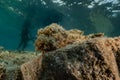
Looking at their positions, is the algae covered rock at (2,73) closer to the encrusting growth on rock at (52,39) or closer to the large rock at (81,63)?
the encrusting growth on rock at (52,39)

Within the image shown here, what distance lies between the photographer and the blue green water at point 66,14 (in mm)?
19672

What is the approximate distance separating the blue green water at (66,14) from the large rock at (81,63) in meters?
15.0

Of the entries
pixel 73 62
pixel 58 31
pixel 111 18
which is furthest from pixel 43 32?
pixel 111 18

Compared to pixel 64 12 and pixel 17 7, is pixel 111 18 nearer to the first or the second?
pixel 64 12

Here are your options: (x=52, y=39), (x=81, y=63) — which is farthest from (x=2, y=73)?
(x=81, y=63)

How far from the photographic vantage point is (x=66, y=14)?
2250 centimetres

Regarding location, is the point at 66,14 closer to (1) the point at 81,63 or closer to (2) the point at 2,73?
(2) the point at 2,73

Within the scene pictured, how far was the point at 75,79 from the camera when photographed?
10.0ft

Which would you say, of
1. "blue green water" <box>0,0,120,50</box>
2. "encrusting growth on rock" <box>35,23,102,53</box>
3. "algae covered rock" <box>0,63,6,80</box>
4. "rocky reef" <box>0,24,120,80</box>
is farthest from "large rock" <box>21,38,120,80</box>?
"blue green water" <box>0,0,120,50</box>

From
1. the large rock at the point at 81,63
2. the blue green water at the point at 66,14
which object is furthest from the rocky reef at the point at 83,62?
the blue green water at the point at 66,14

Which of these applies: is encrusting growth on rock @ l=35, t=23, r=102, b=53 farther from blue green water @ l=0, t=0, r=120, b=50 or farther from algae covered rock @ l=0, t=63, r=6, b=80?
blue green water @ l=0, t=0, r=120, b=50

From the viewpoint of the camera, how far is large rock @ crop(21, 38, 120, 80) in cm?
308

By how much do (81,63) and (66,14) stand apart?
1960cm

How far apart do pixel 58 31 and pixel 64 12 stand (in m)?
18.5
